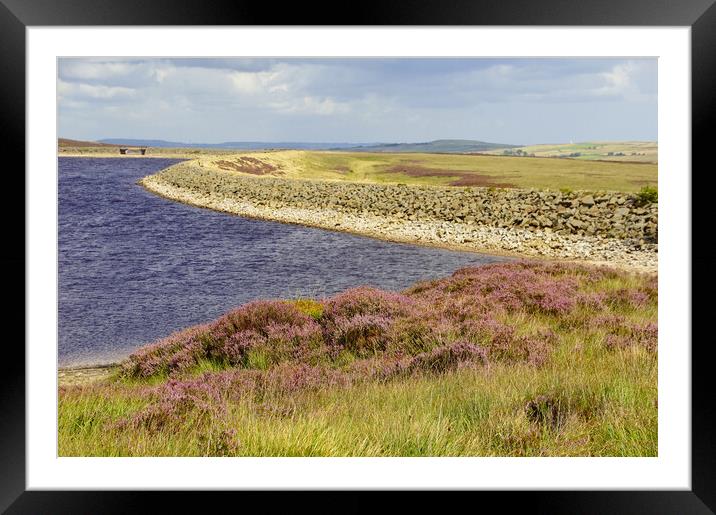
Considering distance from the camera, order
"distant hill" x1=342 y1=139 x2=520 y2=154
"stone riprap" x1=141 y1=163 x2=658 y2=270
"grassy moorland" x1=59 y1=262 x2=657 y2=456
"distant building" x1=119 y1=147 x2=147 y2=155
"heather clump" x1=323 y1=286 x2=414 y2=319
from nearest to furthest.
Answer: "grassy moorland" x1=59 y1=262 x2=657 y2=456 → "heather clump" x1=323 y1=286 x2=414 y2=319 → "stone riprap" x1=141 y1=163 x2=658 y2=270 → "distant hill" x1=342 y1=139 x2=520 y2=154 → "distant building" x1=119 y1=147 x2=147 y2=155

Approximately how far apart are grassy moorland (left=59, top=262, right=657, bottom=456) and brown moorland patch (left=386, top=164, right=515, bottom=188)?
10.1 metres

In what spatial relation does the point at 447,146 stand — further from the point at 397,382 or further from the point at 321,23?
the point at 321,23

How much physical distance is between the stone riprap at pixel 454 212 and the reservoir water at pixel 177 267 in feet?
5.23

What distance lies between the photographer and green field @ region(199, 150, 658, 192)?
51.1ft

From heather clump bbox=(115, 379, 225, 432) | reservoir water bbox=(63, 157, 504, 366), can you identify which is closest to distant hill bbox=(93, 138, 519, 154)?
reservoir water bbox=(63, 157, 504, 366)

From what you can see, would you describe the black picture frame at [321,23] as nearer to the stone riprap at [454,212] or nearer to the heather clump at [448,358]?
the heather clump at [448,358]

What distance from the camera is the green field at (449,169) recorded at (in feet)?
51.1

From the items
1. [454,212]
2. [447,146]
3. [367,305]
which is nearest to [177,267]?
[367,305]

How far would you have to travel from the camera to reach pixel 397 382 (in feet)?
21.1

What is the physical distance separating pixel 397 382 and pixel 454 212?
40.8 feet

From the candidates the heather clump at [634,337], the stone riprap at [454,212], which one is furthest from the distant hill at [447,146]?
the heather clump at [634,337]

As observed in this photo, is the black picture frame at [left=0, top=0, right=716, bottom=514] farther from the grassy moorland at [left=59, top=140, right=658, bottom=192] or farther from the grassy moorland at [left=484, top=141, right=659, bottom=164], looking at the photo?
the grassy moorland at [left=59, top=140, right=658, bottom=192]
